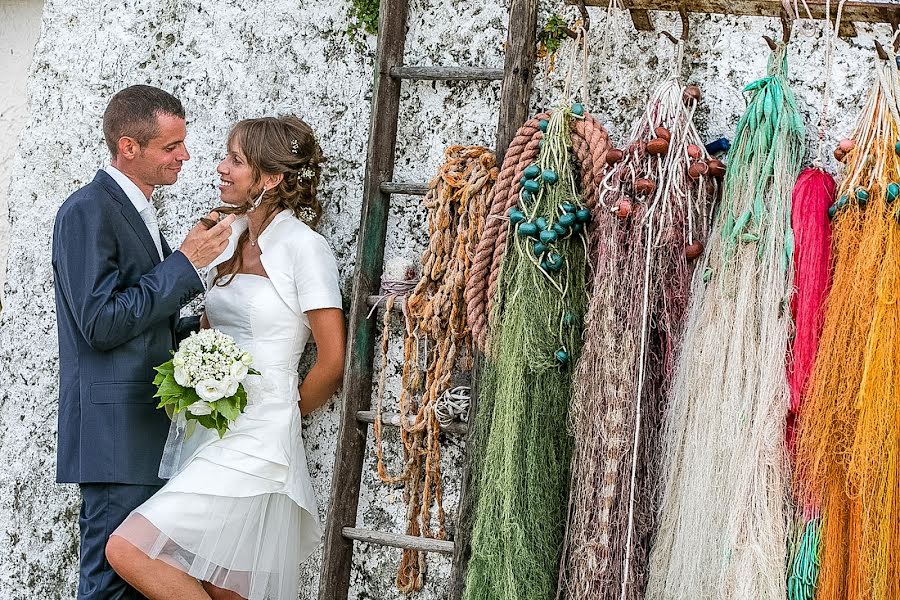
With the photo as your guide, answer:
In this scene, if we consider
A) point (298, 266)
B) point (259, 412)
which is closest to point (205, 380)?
point (259, 412)

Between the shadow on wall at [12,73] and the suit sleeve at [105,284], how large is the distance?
1550 millimetres

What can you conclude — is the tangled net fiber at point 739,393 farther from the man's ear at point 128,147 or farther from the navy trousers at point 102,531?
the man's ear at point 128,147

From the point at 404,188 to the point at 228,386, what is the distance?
2.97 ft

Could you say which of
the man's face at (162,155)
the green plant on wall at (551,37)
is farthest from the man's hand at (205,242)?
the green plant on wall at (551,37)

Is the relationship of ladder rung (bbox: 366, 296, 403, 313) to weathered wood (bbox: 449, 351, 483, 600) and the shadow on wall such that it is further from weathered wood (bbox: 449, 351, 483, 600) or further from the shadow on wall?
the shadow on wall

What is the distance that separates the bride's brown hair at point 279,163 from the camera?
367 centimetres

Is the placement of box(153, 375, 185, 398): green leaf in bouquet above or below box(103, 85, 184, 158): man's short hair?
below

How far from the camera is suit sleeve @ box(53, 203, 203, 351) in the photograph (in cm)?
329

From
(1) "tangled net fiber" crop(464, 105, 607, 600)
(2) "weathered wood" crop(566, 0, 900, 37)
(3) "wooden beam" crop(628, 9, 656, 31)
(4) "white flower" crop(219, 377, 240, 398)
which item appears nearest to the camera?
(2) "weathered wood" crop(566, 0, 900, 37)

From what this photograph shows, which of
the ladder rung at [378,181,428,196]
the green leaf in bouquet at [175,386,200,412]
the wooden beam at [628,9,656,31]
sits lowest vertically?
the green leaf in bouquet at [175,386,200,412]

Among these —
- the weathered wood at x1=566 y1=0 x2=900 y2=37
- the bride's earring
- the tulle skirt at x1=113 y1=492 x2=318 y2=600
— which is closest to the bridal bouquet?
the tulle skirt at x1=113 y1=492 x2=318 y2=600

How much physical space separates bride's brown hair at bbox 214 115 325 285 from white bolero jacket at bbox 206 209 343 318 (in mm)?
74

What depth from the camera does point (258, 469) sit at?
3.45m

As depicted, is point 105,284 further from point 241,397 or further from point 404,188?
point 404,188
